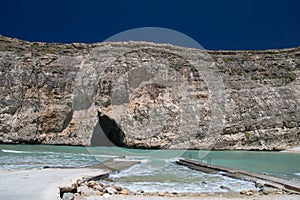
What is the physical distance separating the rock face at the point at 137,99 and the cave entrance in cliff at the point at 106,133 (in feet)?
0.41

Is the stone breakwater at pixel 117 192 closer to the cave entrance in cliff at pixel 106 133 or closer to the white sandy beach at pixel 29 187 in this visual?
the white sandy beach at pixel 29 187

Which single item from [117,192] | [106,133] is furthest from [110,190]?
[106,133]

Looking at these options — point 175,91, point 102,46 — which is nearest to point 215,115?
point 175,91

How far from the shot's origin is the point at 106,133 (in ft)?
126

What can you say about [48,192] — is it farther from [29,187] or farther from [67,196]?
[29,187]

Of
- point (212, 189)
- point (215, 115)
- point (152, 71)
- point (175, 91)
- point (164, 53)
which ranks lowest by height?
point (212, 189)

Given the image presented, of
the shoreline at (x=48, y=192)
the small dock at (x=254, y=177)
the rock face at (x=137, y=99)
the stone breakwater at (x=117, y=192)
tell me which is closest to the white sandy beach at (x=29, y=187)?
the shoreline at (x=48, y=192)

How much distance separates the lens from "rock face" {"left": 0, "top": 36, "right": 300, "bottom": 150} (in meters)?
34.8

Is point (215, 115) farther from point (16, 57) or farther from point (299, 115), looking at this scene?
point (16, 57)

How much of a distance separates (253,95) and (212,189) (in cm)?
3096

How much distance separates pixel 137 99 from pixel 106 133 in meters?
6.04

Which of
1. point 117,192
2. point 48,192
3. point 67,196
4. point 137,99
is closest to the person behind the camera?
point 48,192

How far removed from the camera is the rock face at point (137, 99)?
114 ft

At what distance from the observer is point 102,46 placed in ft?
131
